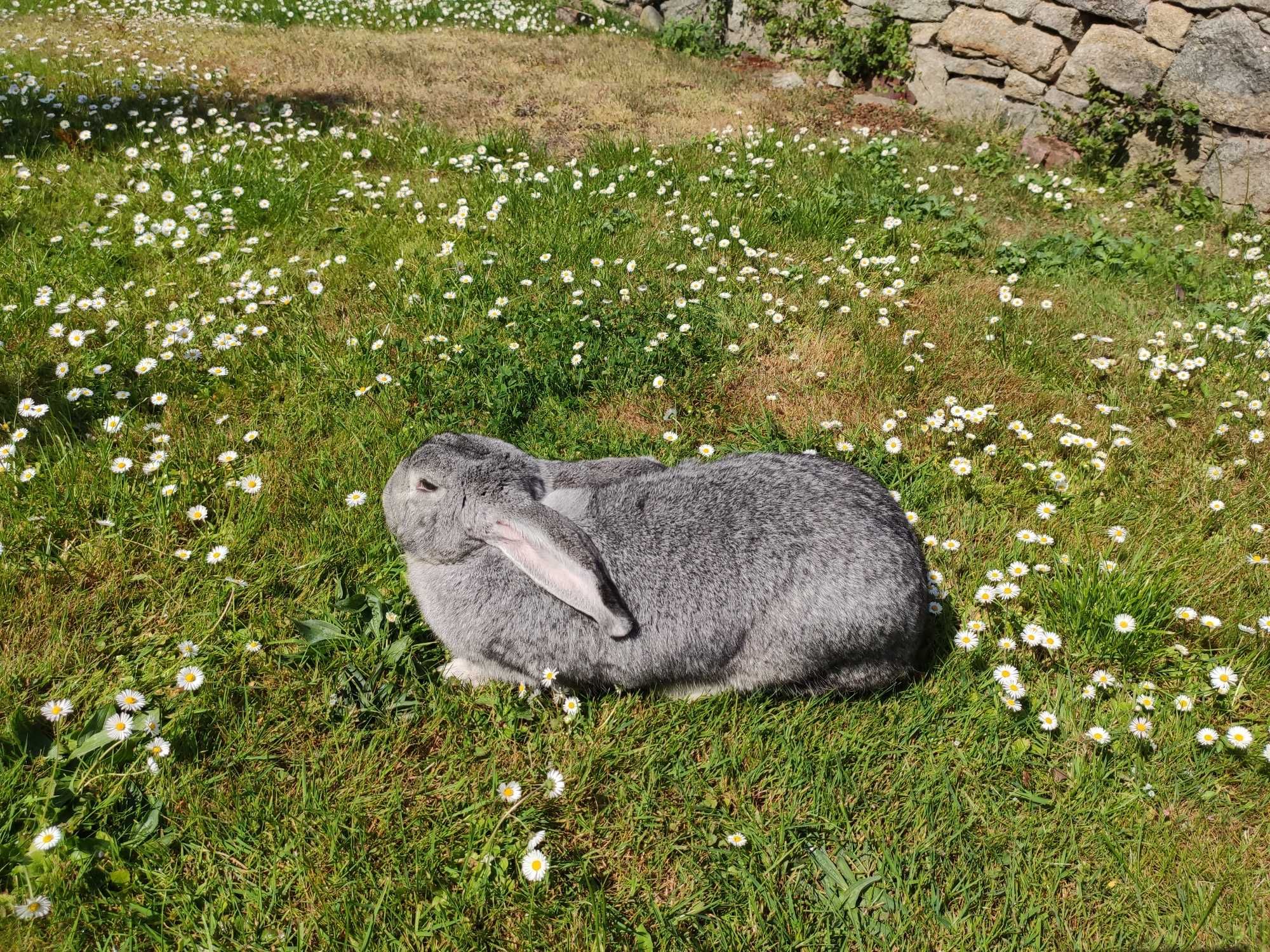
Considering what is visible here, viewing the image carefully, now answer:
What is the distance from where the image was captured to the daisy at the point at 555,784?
2.78 meters

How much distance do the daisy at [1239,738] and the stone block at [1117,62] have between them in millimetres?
7315

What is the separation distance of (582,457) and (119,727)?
2334 mm

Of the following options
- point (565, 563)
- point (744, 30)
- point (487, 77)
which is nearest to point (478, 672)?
point (565, 563)

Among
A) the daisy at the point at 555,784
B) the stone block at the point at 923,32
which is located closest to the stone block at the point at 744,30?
the stone block at the point at 923,32

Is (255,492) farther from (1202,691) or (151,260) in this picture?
(1202,691)

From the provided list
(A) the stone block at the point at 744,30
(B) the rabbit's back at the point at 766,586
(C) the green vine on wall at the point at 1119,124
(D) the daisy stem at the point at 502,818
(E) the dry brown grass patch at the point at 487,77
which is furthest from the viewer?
(A) the stone block at the point at 744,30

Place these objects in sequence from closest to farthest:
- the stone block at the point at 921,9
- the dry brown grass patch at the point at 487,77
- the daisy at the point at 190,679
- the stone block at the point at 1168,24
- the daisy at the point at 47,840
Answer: the daisy at the point at 47,840 < the daisy at the point at 190,679 < the stone block at the point at 1168,24 < the dry brown grass patch at the point at 487,77 < the stone block at the point at 921,9

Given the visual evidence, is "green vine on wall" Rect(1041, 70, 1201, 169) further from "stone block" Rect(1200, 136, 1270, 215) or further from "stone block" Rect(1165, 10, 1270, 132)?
"stone block" Rect(1200, 136, 1270, 215)

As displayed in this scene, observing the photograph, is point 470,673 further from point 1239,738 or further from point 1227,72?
point 1227,72

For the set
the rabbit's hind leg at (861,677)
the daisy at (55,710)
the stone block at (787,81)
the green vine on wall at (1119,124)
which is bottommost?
the daisy at (55,710)

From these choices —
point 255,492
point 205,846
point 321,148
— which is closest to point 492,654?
point 205,846

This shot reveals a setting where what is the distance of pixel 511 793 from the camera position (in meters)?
2.79

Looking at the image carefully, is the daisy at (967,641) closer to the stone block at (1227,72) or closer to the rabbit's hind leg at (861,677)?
the rabbit's hind leg at (861,677)

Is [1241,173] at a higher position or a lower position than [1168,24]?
lower
